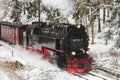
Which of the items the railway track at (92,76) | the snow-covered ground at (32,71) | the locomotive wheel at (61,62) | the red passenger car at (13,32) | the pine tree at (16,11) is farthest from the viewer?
the pine tree at (16,11)

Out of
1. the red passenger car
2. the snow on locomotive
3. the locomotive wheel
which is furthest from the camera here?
→ the red passenger car

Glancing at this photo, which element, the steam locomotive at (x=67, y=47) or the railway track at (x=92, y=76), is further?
the steam locomotive at (x=67, y=47)

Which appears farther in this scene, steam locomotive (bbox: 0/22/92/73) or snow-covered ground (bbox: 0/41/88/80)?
steam locomotive (bbox: 0/22/92/73)

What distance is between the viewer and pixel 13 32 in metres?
30.7

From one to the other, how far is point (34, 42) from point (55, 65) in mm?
4695

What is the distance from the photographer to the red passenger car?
91.5 ft

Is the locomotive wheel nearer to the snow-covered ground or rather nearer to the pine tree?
the snow-covered ground

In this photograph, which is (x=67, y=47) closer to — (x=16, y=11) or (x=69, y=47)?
(x=69, y=47)

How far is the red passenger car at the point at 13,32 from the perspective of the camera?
91.5ft

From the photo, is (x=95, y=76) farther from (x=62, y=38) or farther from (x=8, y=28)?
(x=8, y=28)

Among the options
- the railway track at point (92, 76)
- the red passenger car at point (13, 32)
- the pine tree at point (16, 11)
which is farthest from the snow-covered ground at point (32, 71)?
the pine tree at point (16, 11)

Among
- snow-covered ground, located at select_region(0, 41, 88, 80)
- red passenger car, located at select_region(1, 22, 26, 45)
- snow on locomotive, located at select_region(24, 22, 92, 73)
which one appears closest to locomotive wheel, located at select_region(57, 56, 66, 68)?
snow on locomotive, located at select_region(24, 22, 92, 73)

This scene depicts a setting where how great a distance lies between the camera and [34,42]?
22.8 m

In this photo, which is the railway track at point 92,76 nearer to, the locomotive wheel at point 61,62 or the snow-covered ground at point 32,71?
the snow-covered ground at point 32,71
